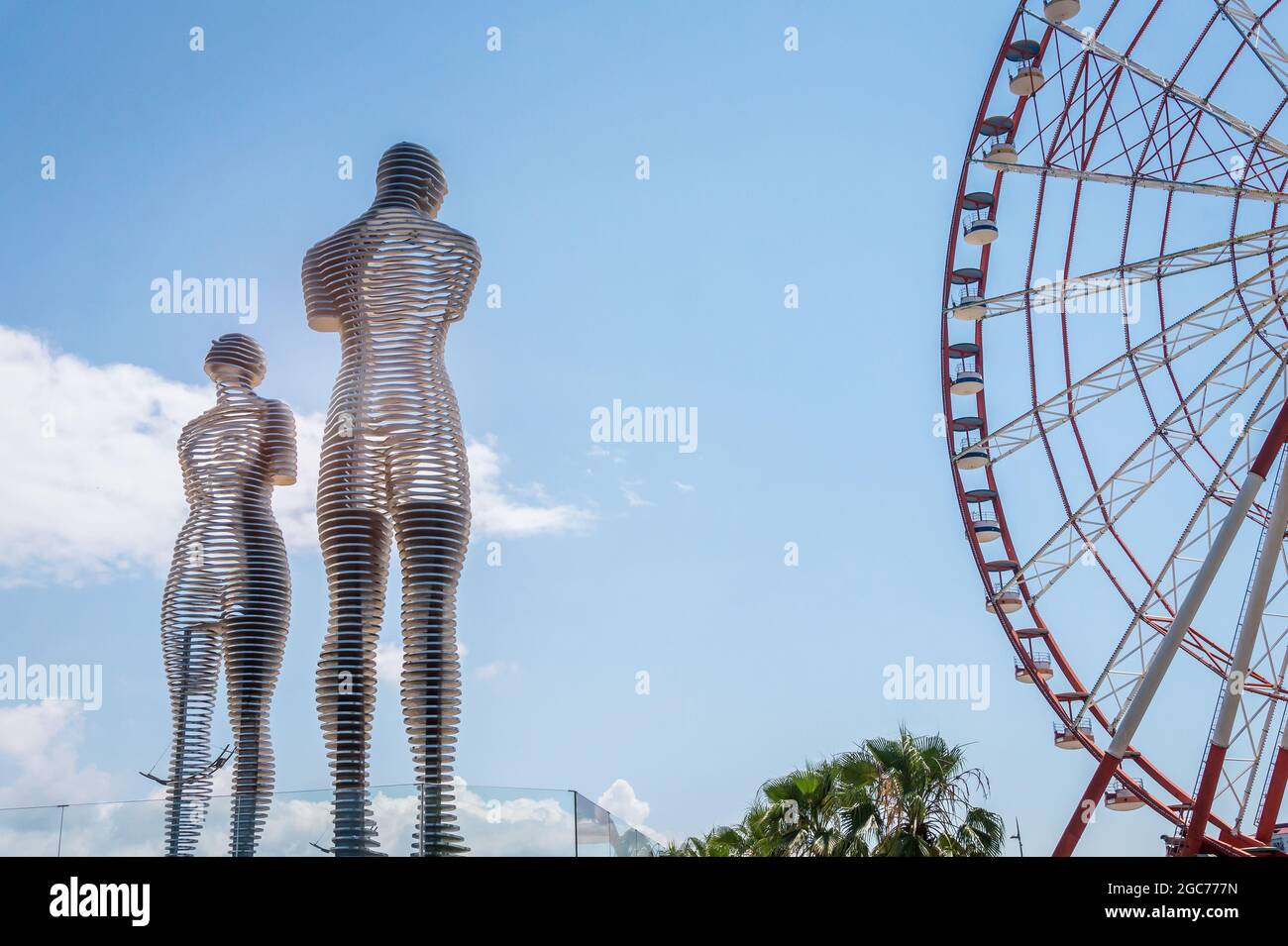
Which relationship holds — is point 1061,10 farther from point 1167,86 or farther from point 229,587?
point 229,587

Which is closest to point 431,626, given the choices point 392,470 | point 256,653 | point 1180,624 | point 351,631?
point 351,631

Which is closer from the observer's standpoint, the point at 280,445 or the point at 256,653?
the point at 256,653

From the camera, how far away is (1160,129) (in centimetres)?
2825

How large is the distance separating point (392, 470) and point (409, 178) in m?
4.73

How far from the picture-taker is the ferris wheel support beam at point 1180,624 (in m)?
25.8

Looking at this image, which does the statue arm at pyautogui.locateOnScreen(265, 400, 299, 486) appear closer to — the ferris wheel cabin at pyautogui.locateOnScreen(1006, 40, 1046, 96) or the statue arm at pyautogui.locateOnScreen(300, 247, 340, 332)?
the statue arm at pyautogui.locateOnScreen(300, 247, 340, 332)

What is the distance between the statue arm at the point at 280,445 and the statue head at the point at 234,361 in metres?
0.66

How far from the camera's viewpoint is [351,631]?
66.6ft
